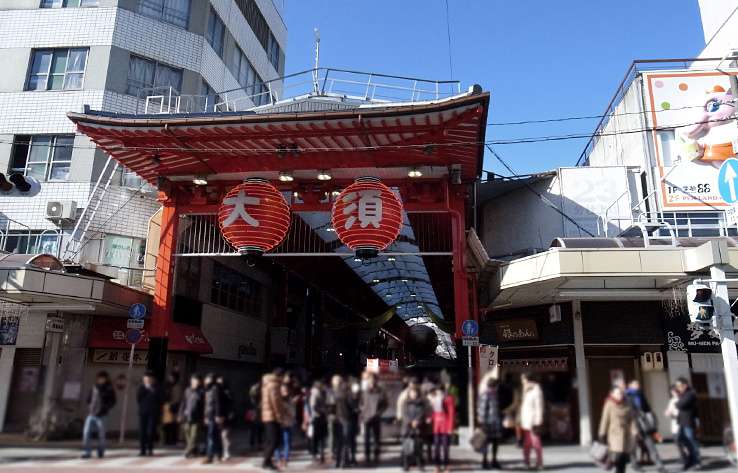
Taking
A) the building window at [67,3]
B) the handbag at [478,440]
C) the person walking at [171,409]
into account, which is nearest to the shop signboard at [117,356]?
the person walking at [171,409]

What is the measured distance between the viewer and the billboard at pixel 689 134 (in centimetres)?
1839

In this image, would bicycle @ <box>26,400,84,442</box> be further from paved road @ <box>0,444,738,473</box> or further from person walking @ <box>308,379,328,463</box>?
person walking @ <box>308,379,328,463</box>

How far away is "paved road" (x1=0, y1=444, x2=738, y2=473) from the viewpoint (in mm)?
6785

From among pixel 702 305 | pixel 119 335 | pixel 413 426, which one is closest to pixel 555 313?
pixel 702 305

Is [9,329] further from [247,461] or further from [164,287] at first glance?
[247,461]

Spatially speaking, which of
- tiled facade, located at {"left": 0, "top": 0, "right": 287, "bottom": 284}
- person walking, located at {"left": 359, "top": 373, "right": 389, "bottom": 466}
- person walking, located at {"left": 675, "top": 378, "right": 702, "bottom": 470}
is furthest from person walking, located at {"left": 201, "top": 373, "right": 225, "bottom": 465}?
tiled facade, located at {"left": 0, "top": 0, "right": 287, "bottom": 284}

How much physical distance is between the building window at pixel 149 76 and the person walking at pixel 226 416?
639 inches

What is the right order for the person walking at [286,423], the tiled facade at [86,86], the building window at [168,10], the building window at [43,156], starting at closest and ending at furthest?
the person walking at [286,423] < the tiled facade at [86,86] < the building window at [43,156] < the building window at [168,10]

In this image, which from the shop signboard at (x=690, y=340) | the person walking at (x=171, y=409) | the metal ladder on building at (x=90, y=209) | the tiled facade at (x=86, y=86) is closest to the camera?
→ the person walking at (x=171, y=409)

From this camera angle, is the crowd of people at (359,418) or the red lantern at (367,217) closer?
the crowd of people at (359,418)

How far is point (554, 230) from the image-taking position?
20.0 metres

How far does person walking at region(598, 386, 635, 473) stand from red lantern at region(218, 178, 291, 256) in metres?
9.11

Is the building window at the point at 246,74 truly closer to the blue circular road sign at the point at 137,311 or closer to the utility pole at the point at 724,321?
the blue circular road sign at the point at 137,311

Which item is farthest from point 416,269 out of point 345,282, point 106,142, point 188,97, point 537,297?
point 106,142
